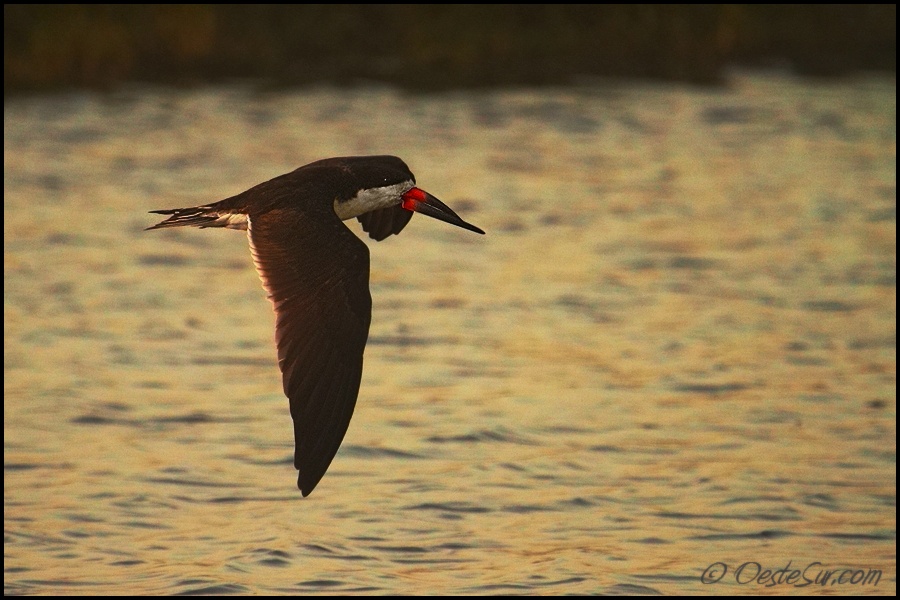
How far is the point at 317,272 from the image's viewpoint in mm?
6562

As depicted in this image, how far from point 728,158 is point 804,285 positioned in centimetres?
569

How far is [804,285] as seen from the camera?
45.3 ft

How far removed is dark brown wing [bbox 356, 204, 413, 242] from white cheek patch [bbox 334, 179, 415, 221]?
0.64 meters

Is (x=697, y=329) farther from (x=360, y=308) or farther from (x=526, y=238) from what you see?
(x=360, y=308)

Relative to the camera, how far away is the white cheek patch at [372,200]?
7.04 m

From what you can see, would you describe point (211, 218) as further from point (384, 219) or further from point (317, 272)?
point (384, 219)

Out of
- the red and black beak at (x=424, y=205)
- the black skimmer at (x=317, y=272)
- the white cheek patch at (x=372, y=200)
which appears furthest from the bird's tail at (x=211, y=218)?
the red and black beak at (x=424, y=205)

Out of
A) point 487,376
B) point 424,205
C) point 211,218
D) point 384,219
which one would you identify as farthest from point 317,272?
point 487,376

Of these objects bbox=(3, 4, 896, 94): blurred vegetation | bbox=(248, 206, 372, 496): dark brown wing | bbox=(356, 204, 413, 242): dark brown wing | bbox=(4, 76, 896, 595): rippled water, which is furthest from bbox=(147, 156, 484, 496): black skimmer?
bbox=(3, 4, 896, 94): blurred vegetation

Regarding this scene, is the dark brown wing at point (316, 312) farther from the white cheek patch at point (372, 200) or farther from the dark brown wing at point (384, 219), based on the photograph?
the dark brown wing at point (384, 219)

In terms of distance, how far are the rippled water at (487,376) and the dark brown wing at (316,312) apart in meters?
1.99

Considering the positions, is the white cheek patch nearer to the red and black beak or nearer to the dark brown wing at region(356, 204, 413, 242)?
the red and black beak

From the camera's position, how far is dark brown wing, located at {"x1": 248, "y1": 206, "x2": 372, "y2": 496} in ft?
20.5

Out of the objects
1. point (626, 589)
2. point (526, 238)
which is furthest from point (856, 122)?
point (626, 589)
